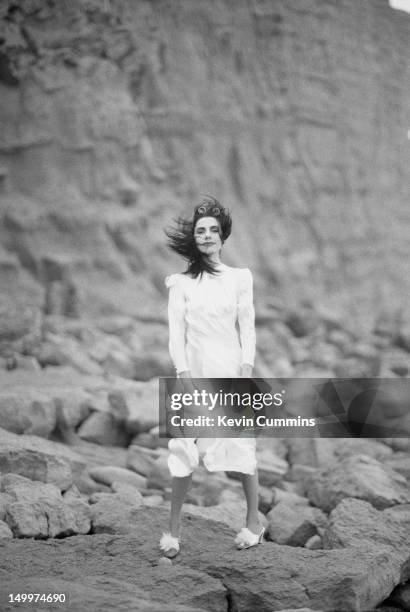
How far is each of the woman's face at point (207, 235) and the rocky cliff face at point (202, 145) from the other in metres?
10.0

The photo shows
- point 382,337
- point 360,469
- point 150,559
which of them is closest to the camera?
point 150,559

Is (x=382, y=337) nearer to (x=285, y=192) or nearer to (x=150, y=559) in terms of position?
(x=285, y=192)

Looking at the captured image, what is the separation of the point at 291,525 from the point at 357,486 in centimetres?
65

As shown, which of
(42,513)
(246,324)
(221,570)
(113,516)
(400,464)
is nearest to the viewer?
(221,570)

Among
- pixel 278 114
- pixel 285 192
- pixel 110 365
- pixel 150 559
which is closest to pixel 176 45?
pixel 278 114

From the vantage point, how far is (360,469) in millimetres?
4977

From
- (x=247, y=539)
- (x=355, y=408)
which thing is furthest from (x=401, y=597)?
(x=355, y=408)

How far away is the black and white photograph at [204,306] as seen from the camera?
10.8 ft

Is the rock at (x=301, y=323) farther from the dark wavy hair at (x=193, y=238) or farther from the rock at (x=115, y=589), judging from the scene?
the rock at (x=115, y=589)

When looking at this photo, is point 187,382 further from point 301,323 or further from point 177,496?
point 301,323

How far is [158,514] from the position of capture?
396 centimetres

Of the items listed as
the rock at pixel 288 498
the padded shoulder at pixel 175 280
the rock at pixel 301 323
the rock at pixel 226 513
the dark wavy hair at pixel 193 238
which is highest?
the dark wavy hair at pixel 193 238

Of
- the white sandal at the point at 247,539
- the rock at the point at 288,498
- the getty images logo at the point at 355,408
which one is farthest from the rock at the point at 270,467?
the white sandal at the point at 247,539

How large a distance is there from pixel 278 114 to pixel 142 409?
15.5m
